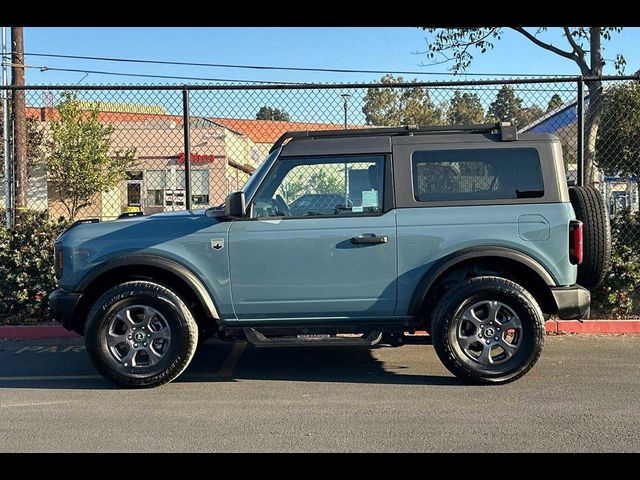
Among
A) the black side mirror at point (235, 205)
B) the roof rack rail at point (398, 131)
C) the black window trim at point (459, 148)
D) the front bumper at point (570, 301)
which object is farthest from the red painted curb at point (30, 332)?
the front bumper at point (570, 301)

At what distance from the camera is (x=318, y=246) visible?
5352mm

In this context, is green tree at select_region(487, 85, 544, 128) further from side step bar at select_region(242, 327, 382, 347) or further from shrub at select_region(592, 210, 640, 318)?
side step bar at select_region(242, 327, 382, 347)

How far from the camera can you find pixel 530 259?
5.28 meters

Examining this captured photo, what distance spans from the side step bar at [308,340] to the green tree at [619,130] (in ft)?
19.0

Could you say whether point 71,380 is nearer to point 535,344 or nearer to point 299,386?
point 299,386

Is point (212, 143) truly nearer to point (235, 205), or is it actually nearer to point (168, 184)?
point (168, 184)

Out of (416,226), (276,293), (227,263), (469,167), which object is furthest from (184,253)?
(469,167)

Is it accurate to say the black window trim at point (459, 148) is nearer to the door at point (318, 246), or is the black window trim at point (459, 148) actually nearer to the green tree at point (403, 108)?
the door at point (318, 246)

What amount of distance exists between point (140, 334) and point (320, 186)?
194cm

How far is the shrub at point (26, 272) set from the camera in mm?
7652

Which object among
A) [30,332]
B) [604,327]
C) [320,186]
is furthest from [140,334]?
[604,327]

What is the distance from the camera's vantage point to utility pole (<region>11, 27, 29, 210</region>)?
34.7 feet

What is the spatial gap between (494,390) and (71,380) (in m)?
3.66

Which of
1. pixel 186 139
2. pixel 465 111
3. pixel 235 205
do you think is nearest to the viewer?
pixel 235 205
